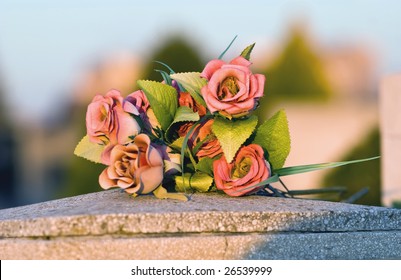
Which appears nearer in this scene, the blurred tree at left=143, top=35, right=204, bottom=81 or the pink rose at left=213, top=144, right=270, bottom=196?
the pink rose at left=213, top=144, right=270, bottom=196

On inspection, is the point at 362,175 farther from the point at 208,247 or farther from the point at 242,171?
the point at 208,247

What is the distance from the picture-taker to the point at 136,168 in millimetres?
2375

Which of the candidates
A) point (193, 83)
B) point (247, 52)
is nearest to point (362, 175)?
point (247, 52)

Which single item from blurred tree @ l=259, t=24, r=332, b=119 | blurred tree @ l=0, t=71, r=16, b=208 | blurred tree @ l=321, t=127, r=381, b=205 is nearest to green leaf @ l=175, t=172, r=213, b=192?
blurred tree @ l=321, t=127, r=381, b=205

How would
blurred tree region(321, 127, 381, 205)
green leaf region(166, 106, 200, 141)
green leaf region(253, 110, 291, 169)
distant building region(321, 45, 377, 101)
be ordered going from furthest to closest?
distant building region(321, 45, 377, 101), blurred tree region(321, 127, 381, 205), green leaf region(253, 110, 291, 169), green leaf region(166, 106, 200, 141)

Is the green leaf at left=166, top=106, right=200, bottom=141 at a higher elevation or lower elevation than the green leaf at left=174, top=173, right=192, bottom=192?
higher

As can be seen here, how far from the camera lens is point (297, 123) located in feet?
37.4

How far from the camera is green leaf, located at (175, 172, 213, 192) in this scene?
8.31 feet

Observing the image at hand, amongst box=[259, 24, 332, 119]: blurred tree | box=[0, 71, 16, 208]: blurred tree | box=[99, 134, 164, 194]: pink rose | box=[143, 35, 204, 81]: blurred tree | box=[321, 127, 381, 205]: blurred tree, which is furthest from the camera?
box=[0, 71, 16, 208]: blurred tree

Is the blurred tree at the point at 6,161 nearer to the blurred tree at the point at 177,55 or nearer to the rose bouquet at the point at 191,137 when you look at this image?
the blurred tree at the point at 177,55

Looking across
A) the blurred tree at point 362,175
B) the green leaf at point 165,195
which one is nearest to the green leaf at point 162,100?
the green leaf at point 165,195

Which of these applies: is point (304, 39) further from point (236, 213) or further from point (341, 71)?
point (236, 213)

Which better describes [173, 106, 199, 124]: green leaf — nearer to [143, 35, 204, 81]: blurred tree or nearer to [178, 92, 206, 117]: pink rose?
[178, 92, 206, 117]: pink rose

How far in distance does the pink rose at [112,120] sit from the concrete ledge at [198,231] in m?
0.21
